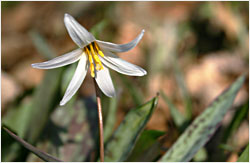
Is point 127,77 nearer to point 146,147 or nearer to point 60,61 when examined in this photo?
point 146,147

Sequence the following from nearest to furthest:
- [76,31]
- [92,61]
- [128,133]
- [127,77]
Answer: [76,31]
[92,61]
[128,133]
[127,77]

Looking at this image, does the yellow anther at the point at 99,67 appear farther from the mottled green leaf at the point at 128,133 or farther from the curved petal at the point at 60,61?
the mottled green leaf at the point at 128,133

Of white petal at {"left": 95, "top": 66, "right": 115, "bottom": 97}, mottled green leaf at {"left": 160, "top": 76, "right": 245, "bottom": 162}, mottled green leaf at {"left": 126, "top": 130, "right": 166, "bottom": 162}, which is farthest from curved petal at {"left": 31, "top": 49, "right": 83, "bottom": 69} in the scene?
mottled green leaf at {"left": 160, "top": 76, "right": 245, "bottom": 162}

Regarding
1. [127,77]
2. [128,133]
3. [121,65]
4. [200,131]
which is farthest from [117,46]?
[127,77]

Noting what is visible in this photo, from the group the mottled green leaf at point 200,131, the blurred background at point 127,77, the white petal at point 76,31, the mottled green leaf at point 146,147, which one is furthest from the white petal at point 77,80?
the mottled green leaf at point 200,131

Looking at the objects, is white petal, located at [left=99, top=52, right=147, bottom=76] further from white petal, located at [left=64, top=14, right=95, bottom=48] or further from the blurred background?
the blurred background

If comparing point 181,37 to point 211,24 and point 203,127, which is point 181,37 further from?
point 203,127

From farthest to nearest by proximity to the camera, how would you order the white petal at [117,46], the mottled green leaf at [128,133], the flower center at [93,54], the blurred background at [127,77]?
the blurred background at [127,77] → the mottled green leaf at [128,133] → the flower center at [93,54] → the white petal at [117,46]
